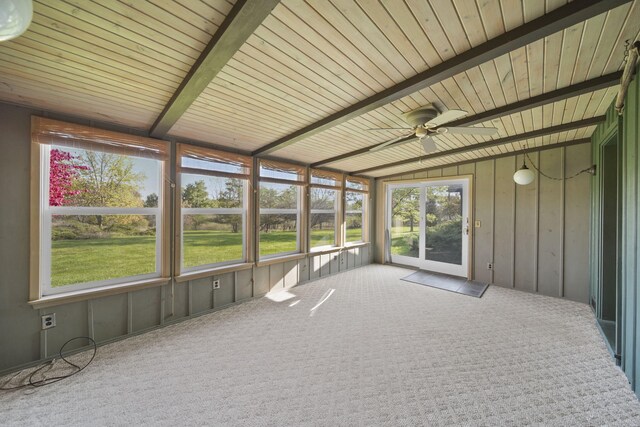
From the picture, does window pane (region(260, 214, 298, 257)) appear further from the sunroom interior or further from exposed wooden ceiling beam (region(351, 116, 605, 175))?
exposed wooden ceiling beam (region(351, 116, 605, 175))

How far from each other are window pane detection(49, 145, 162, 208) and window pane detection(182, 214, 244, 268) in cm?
57

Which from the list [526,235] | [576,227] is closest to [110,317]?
[526,235]

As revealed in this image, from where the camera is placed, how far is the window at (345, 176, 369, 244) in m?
5.70

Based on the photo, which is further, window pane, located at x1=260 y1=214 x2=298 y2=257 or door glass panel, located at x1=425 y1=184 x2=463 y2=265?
door glass panel, located at x1=425 y1=184 x2=463 y2=265

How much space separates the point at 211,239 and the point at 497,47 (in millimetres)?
3748

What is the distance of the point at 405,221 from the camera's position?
593cm

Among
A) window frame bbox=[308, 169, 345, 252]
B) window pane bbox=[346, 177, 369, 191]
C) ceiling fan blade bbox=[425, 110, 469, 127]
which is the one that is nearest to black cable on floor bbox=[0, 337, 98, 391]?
window frame bbox=[308, 169, 345, 252]

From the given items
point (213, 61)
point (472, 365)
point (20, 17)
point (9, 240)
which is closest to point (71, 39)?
point (213, 61)

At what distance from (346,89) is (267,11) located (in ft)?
3.44

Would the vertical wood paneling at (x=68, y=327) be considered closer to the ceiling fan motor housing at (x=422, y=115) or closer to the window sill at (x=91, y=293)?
the window sill at (x=91, y=293)

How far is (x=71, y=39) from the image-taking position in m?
1.45

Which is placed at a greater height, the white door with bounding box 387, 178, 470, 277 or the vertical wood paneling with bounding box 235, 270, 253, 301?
the white door with bounding box 387, 178, 470, 277

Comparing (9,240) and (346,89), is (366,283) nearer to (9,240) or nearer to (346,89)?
(346,89)

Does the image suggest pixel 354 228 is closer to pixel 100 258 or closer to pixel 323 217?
pixel 323 217
